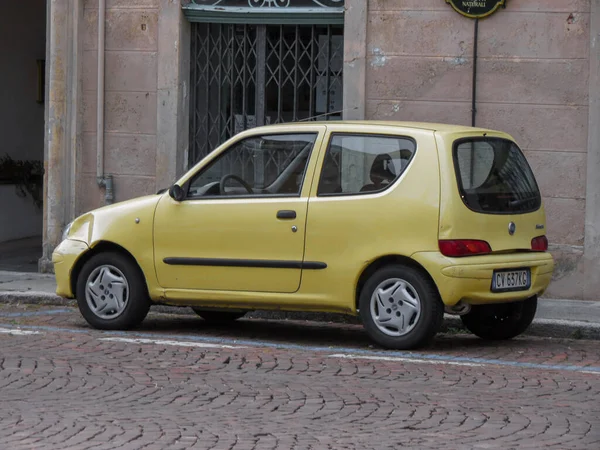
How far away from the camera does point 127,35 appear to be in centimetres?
1416

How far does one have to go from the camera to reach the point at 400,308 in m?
9.01

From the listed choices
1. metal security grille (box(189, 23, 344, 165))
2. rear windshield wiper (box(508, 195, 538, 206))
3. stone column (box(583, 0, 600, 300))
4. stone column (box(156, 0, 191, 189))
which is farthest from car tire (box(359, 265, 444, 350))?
stone column (box(156, 0, 191, 189))

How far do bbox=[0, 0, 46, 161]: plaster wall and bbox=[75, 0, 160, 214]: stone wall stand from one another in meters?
3.82

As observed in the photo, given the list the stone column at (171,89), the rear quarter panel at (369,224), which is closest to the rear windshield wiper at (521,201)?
the rear quarter panel at (369,224)

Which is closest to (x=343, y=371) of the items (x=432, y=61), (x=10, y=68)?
(x=432, y=61)

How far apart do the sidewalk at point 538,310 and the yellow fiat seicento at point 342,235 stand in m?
0.65

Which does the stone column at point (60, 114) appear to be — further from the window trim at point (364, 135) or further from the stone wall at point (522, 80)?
the window trim at point (364, 135)

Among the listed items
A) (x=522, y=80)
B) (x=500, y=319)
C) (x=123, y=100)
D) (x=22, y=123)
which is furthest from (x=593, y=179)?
(x=22, y=123)

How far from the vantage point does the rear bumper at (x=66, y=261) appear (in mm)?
10156

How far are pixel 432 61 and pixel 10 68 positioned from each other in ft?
24.4

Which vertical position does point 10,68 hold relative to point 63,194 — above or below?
above

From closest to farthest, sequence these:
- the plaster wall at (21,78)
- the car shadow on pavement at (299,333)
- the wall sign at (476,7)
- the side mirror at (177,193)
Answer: the car shadow on pavement at (299,333) < the side mirror at (177,193) < the wall sign at (476,7) < the plaster wall at (21,78)

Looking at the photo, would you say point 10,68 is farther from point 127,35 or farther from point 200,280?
point 200,280

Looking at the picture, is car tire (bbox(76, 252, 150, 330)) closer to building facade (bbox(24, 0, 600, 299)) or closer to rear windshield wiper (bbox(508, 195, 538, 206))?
rear windshield wiper (bbox(508, 195, 538, 206))
